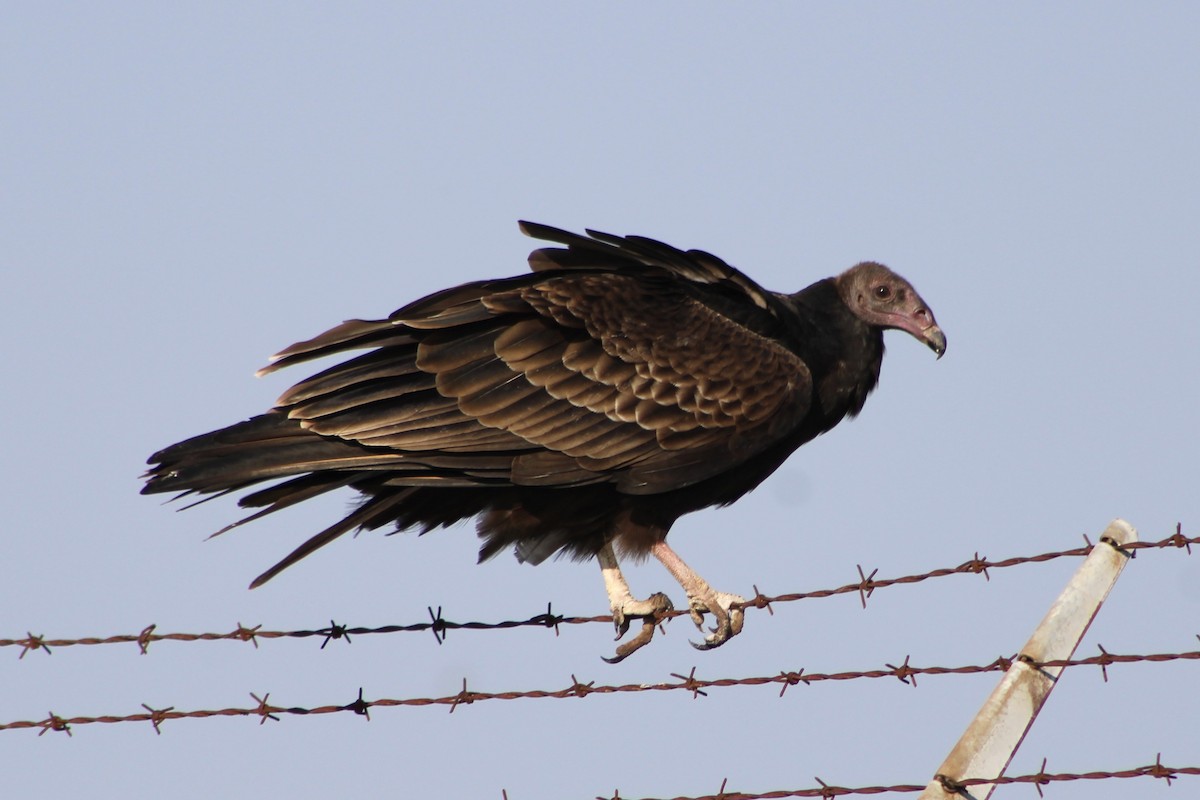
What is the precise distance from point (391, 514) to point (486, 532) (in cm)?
37

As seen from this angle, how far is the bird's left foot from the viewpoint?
16.8 ft

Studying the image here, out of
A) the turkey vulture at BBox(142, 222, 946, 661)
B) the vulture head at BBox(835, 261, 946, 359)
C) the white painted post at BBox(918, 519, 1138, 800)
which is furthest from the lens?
the vulture head at BBox(835, 261, 946, 359)

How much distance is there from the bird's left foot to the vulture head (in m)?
1.44

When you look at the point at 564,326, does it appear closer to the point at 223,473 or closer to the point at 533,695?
the point at 223,473

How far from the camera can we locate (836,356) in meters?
5.75

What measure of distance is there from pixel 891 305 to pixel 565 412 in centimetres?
157

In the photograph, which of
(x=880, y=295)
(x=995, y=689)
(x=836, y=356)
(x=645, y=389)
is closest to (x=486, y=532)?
(x=645, y=389)

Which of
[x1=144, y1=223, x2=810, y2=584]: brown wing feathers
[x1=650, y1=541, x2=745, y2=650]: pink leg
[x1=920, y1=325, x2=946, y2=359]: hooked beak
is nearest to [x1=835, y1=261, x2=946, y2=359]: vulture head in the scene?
[x1=920, y1=325, x2=946, y2=359]: hooked beak

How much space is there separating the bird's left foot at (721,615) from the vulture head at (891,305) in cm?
144

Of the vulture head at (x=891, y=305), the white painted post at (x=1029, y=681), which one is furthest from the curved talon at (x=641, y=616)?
the white painted post at (x=1029, y=681)

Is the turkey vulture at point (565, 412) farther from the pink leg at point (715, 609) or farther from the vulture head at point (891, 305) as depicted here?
the vulture head at point (891, 305)

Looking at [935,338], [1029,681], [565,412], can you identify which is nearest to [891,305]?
[935,338]

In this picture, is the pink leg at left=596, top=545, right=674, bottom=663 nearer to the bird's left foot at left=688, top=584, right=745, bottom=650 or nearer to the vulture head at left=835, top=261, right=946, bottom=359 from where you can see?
the bird's left foot at left=688, top=584, right=745, bottom=650

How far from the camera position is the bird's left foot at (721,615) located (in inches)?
201
